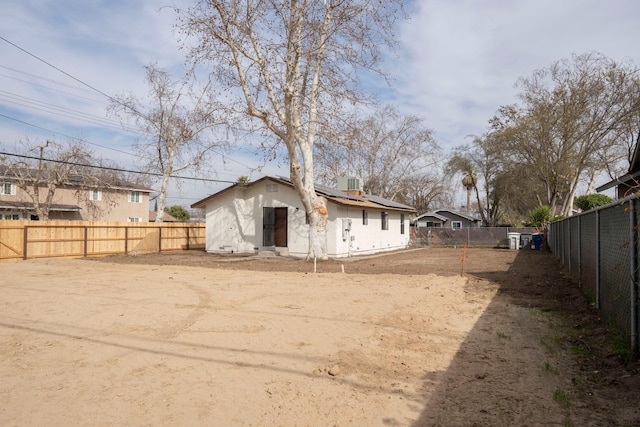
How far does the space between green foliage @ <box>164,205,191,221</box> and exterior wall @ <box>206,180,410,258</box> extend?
142ft

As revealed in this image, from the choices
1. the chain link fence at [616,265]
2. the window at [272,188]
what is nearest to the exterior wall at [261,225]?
the window at [272,188]

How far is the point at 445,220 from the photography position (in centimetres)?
4991

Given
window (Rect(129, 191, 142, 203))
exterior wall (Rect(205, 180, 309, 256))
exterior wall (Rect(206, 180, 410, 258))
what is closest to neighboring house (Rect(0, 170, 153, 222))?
window (Rect(129, 191, 142, 203))

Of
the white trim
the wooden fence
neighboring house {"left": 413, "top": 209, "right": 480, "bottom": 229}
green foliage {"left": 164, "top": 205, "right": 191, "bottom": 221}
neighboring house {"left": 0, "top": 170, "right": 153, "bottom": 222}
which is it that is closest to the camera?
the wooden fence

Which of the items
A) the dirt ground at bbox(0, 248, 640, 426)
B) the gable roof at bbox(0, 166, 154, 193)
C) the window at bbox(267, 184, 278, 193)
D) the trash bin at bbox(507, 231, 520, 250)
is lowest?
the dirt ground at bbox(0, 248, 640, 426)

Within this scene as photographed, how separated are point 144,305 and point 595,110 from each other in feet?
97.3

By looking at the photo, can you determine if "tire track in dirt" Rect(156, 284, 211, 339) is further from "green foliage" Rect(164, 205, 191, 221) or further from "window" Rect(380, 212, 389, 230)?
"green foliage" Rect(164, 205, 191, 221)

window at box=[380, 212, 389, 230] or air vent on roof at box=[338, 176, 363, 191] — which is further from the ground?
air vent on roof at box=[338, 176, 363, 191]

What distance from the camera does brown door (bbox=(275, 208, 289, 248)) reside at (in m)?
23.4

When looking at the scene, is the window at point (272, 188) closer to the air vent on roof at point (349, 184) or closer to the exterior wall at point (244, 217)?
the exterior wall at point (244, 217)

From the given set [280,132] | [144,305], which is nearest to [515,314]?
[144,305]

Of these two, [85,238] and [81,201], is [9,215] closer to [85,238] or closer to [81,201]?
[81,201]

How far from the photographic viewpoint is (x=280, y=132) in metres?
18.6

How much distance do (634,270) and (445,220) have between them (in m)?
Result: 46.3
